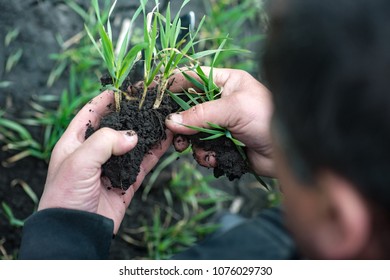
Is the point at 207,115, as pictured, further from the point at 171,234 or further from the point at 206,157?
the point at 171,234

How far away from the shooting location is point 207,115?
138cm

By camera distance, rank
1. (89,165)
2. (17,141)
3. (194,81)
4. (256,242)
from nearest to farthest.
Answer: (256,242) < (89,165) < (194,81) < (17,141)

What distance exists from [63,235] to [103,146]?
0.78 ft

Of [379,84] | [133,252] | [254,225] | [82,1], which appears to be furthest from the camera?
[82,1]

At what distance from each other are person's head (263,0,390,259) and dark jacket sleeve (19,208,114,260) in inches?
26.4

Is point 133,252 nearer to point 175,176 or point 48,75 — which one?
point 175,176

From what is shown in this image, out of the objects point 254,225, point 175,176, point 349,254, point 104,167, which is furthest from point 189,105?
point 349,254

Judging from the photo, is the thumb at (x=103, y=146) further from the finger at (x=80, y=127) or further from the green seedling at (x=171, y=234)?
the green seedling at (x=171, y=234)

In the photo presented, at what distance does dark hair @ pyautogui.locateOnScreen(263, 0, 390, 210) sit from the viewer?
672 millimetres

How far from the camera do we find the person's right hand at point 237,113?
54.6 inches

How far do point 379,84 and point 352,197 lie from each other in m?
0.16

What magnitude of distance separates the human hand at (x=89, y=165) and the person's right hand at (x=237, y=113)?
0.12m

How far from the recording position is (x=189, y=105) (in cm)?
147

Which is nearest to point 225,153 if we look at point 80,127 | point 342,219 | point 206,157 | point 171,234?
point 206,157
